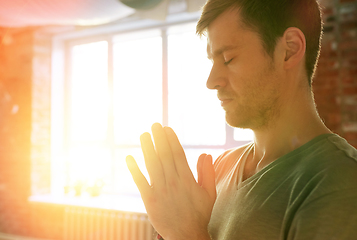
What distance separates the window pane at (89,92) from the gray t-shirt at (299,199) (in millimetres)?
2908

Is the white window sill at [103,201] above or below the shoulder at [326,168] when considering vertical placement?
below

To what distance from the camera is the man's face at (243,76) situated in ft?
2.31

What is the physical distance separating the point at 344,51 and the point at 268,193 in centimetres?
175

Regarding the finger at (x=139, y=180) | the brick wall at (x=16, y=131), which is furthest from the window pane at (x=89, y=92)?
the finger at (x=139, y=180)

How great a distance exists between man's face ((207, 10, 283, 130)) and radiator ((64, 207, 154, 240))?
210 cm

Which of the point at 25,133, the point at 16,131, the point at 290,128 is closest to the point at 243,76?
the point at 290,128

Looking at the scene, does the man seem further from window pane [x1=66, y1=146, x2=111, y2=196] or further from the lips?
window pane [x1=66, y1=146, x2=111, y2=196]

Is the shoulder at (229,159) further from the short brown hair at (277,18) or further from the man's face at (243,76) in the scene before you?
the short brown hair at (277,18)

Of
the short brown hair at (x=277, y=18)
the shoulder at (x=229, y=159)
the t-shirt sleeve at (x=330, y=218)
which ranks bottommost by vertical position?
the t-shirt sleeve at (x=330, y=218)

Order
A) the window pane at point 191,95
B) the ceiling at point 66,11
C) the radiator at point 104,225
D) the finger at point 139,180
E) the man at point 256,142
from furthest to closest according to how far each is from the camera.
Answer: the window pane at point 191,95 < the radiator at point 104,225 < the ceiling at point 66,11 < the finger at point 139,180 < the man at point 256,142

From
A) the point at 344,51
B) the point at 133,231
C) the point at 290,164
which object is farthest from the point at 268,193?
the point at 133,231

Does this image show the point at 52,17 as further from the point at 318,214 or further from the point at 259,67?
the point at 318,214

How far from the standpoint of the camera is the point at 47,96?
340cm

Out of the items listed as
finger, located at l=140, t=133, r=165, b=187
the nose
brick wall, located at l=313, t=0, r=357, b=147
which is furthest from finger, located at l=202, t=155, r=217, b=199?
brick wall, located at l=313, t=0, r=357, b=147
